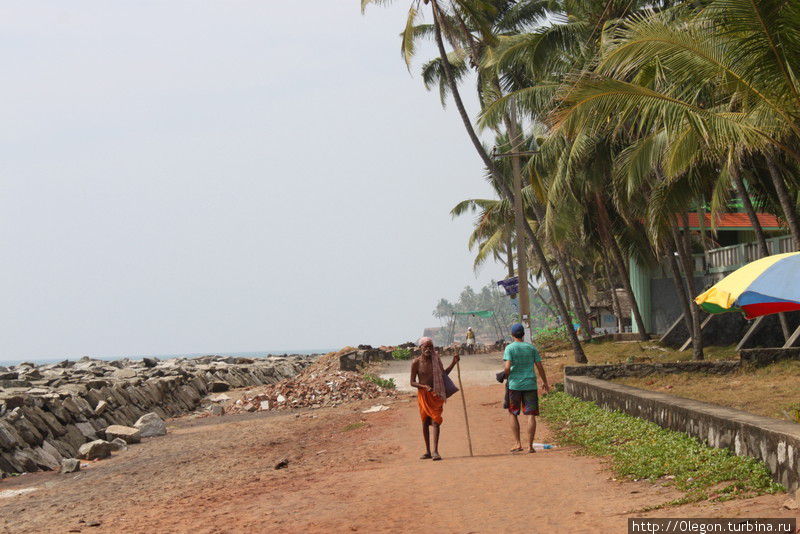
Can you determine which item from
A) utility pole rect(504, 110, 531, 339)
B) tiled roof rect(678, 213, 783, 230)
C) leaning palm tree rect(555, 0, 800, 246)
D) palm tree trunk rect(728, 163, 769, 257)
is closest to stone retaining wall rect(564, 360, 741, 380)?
utility pole rect(504, 110, 531, 339)

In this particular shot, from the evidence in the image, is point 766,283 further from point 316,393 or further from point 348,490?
point 316,393

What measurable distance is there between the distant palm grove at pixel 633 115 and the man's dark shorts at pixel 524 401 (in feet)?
12.9

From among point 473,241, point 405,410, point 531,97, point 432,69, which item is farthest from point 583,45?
point 473,241

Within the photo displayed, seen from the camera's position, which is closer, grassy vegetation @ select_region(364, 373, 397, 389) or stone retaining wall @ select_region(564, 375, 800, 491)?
stone retaining wall @ select_region(564, 375, 800, 491)

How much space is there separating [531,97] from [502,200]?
16658 millimetres

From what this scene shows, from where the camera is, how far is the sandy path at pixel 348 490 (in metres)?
7.58

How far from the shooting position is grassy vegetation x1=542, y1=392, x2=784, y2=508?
7.17 metres

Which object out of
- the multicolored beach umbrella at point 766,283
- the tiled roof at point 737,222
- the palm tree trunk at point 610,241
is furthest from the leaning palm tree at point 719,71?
the tiled roof at point 737,222

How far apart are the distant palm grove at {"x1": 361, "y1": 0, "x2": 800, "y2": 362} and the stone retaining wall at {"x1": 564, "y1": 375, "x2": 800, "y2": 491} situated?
13.3ft

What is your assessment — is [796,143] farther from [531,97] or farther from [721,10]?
[531,97]

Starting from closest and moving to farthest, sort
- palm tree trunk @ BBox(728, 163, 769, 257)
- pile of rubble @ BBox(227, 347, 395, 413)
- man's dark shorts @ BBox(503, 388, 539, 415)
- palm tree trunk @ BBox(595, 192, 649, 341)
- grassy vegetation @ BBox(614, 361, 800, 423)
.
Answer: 1. man's dark shorts @ BBox(503, 388, 539, 415)
2. grassy vegetation @ BBox(614, 361, 800, 423)
3. palm tree trunk @ BBox(728, 163, 769, 257)
4. pile of rubble @ BBox(227, 347, 395, 413)
5. palm tree trunk @ BBox(595, 192, 649, 341)

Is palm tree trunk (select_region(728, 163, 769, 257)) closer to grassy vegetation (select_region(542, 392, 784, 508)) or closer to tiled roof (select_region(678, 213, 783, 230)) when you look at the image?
grassy vegetation (select_region(542, 392, 784, 508))

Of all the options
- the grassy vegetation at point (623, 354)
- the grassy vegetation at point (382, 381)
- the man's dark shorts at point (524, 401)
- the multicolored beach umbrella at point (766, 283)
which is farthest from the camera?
the grassy vegetation at point (382, 381)

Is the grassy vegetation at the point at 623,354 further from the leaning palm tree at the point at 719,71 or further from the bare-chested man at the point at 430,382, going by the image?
the bare-chested man at the point at 430,382
